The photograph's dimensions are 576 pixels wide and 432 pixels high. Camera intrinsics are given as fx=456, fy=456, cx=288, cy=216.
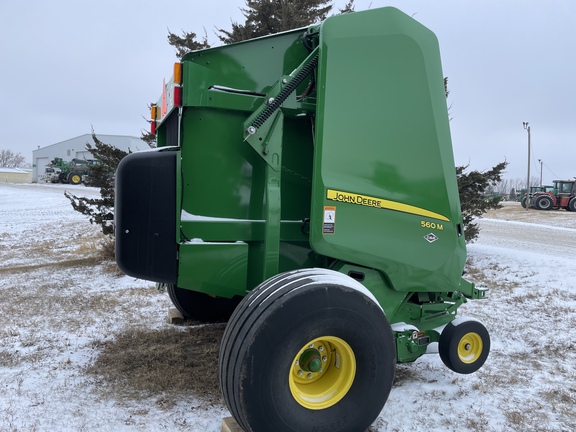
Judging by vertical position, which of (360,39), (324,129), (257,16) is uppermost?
(257,16)

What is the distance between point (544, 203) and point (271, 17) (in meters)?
23.6

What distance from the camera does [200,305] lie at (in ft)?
15.6

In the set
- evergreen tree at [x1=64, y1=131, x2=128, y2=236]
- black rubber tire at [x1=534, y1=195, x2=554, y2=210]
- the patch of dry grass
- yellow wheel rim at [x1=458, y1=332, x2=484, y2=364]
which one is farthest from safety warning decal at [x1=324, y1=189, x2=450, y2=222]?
black rubber tire at [x1=534, y1=195, x2=554, y2=210]

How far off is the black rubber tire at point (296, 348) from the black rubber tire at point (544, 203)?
91.3 feet

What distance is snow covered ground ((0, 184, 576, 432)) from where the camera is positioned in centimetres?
296

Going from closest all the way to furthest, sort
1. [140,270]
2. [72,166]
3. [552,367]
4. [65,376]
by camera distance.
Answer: [140,270] → [65,376] → [552,367] → [72,166]

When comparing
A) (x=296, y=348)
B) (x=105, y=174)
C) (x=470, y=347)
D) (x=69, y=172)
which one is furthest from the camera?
(x=69, y=172)

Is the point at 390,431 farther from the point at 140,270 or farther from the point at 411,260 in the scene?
the point at 140,270

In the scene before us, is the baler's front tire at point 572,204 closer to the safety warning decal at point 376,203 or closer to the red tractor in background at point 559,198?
the red tractor in background at point 559,198

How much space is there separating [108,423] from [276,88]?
235 cm

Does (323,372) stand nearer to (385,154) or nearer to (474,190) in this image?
(385,154)

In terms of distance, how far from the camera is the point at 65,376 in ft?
11.6

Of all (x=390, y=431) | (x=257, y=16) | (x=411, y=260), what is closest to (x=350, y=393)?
(x=390, y=431)

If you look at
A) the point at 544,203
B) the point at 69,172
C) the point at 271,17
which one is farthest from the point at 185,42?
the point at 69,172
